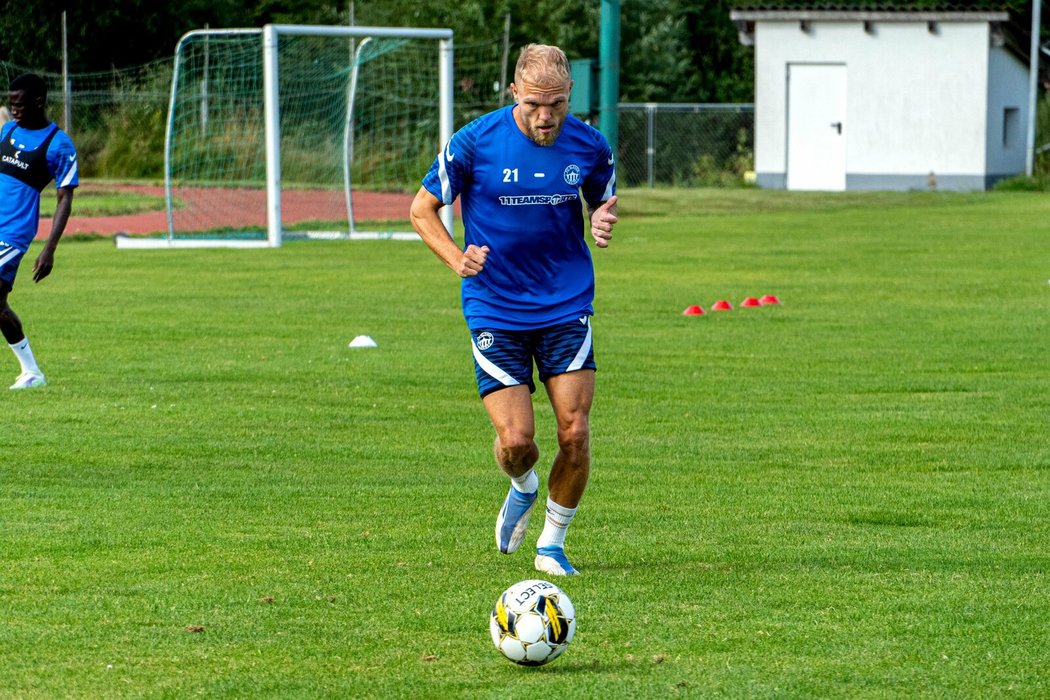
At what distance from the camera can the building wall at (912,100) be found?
140ft

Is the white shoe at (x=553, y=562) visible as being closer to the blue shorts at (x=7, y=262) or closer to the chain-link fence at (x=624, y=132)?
the blue shorts at (x=7, y=262)

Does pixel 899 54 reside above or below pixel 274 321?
above

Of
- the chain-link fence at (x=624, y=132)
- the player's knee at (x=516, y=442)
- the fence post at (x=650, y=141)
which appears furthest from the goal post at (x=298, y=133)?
the player's knee at (x=516, y=442)

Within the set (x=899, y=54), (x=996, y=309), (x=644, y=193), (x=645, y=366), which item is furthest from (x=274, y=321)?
(x=899, y=54)

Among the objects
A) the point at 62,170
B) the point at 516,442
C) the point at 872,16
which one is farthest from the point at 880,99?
the point at 516,442

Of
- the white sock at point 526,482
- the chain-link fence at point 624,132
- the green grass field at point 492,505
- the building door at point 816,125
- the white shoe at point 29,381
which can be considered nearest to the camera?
the green grass field at point 492,505

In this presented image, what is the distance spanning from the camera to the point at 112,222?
32.5 meters

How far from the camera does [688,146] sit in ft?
146

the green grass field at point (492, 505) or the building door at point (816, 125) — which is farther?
the building door at point (816, 125)

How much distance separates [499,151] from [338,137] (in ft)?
78.0

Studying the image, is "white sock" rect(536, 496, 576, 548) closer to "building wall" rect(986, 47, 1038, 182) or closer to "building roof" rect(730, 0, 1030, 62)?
"building roof" rect(730, 0, 1030, 62)

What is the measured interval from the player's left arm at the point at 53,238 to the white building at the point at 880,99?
108 feet

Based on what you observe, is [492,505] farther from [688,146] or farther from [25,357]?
[688,146]

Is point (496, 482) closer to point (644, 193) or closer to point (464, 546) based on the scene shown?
point (464, 546)
